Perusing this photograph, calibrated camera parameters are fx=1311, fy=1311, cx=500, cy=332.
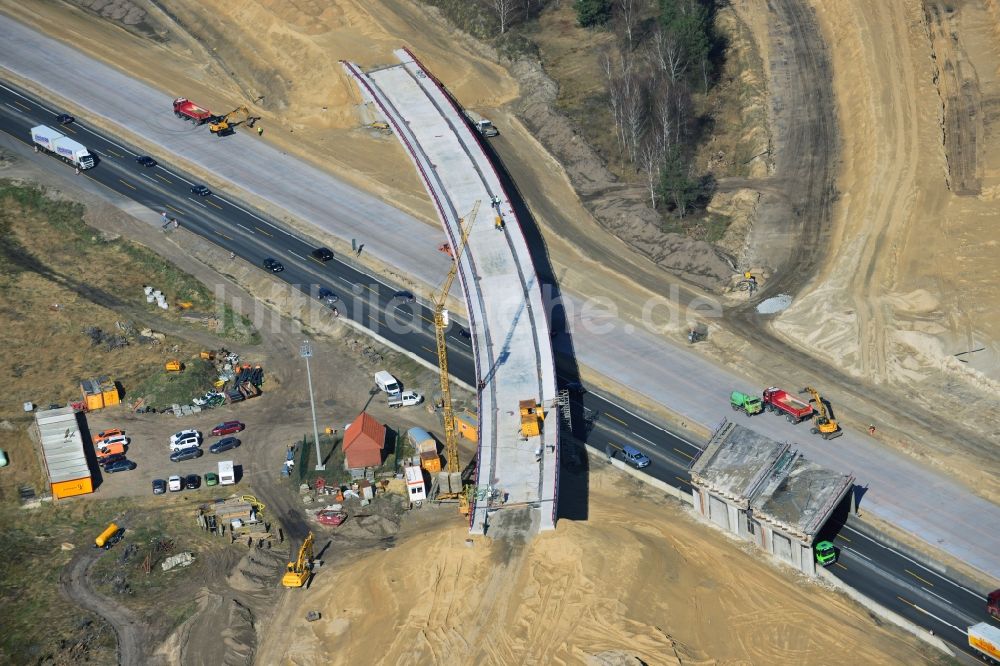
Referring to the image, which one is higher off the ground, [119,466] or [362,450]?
[362,450]

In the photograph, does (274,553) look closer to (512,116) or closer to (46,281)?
(46,281)

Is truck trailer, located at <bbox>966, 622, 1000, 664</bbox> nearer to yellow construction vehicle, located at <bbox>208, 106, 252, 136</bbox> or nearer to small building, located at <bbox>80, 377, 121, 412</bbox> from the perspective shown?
small building, located at <bbox>80, 377, 121, 412</bbox>

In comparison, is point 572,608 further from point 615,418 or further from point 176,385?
point 176,385

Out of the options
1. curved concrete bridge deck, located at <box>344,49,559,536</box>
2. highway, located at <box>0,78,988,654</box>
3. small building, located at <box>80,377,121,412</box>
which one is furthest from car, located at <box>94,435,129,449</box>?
curved concrete bridge deck, located at <box>344,49,559,536</box>

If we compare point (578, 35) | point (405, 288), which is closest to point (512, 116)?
point (578, 35)

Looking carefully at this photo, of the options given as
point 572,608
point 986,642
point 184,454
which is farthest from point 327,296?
point 986,642

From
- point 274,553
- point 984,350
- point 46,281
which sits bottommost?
point 274,553

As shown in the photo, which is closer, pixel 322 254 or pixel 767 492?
pixel 767 492
